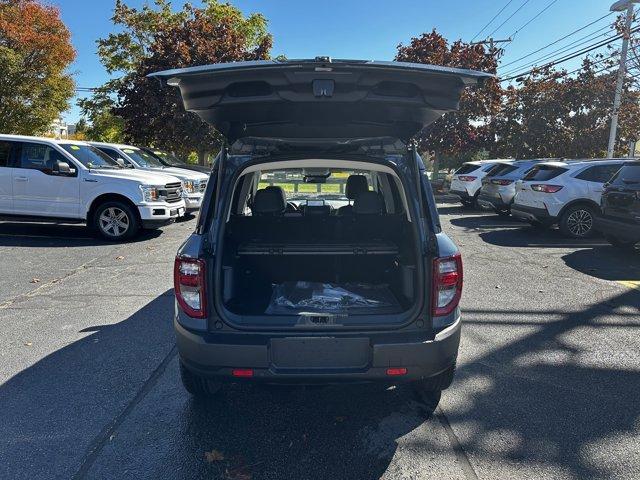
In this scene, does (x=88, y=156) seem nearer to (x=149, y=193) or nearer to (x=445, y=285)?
(x=149, y=193)

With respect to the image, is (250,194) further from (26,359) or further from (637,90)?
(637,90)

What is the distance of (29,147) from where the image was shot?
926 cm

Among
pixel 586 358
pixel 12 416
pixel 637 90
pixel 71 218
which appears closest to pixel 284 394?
pixel 12 416

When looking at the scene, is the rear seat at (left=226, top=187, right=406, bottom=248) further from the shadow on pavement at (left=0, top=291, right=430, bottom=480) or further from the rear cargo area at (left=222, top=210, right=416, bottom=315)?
the shadow on pavement at (left=0, top=291, right=430, bottom=480)

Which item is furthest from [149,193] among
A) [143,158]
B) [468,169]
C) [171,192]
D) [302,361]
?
[468,169]

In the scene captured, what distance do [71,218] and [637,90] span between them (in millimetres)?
21297

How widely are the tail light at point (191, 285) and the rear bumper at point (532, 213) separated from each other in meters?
8.80

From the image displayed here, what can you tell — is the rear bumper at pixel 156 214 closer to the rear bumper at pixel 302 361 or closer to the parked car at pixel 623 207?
the rear bumper at pixel 302 361

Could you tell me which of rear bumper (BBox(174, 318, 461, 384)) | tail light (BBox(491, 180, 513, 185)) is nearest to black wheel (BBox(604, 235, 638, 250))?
tail light (BBox(491, 180, 513, 185))

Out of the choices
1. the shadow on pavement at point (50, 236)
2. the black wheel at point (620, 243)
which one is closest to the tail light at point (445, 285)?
the black wheel at point (620, 243)

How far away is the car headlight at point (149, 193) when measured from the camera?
9.10m

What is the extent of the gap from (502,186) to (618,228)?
4.79 meters

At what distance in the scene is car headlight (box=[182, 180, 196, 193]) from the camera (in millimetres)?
11714

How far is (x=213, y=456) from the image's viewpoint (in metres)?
2.77
